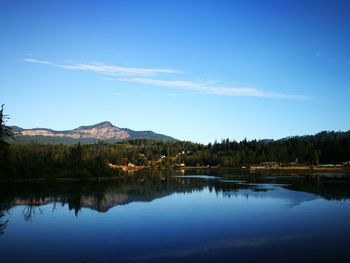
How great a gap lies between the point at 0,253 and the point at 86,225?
1169 cm

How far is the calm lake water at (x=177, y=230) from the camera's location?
24.8m

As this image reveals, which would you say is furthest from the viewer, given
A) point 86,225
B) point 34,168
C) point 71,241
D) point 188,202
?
point 34,168

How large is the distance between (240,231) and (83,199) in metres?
33.1

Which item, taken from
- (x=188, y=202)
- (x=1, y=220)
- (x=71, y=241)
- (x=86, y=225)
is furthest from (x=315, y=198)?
(x=1, y=220)

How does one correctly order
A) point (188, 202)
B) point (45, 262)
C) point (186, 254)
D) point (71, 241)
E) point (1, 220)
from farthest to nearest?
point (188, 202)
point (1, 220)
point (71, 241)
point (186, 254)
point (45, 262)

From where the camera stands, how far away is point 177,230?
33344 millimetres

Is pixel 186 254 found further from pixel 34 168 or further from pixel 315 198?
pixel 34 168

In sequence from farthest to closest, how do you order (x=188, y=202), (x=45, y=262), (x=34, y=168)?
(x=34, y=168)
(x=188, y=202)
(x=45, y=262)

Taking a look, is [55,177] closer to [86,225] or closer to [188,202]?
[188,202]

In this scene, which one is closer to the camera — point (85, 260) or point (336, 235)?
point (85, 260)

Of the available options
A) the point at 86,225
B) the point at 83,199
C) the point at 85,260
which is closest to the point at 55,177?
the point at 83,199

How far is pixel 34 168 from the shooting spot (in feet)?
324

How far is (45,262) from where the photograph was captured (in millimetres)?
23031

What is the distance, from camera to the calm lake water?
81.2ft
